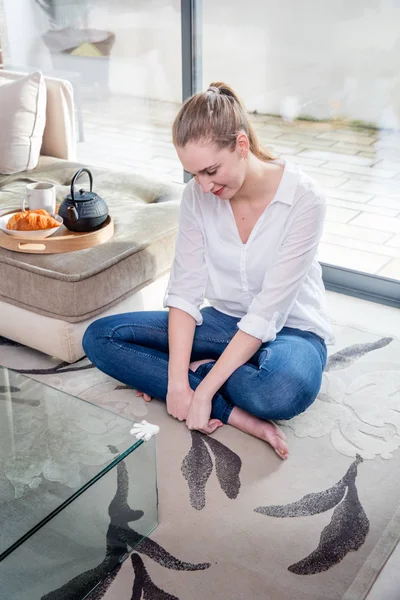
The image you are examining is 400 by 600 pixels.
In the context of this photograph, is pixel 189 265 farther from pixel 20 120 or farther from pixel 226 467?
pixel 20 120

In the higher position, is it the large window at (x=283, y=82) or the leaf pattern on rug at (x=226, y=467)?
the large window at (x=283, y=82)

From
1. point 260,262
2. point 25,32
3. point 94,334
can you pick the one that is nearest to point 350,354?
point 260,262

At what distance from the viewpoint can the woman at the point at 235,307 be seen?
1.96 meters

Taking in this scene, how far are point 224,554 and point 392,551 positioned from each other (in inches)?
15.5

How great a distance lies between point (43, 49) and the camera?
12.7 feet

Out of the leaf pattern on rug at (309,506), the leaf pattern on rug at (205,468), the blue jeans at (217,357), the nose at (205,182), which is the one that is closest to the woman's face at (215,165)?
the nose at (205,182)

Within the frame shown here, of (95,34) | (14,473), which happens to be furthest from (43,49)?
(14,473)

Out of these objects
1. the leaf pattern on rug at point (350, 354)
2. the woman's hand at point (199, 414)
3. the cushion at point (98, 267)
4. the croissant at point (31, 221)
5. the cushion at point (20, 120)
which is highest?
the cushion at point (20, 120)

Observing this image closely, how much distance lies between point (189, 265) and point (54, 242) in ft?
1.76

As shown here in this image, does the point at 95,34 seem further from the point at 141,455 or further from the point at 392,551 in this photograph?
the point at 392,551

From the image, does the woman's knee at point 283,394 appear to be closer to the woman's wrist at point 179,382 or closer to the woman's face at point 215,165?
the woman's wrist at point 179,382

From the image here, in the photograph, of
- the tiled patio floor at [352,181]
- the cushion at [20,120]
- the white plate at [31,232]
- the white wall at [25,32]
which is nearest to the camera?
the white plate at [31,232]

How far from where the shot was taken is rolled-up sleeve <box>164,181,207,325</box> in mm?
2152

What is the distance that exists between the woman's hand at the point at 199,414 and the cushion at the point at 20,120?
60.7 inches
